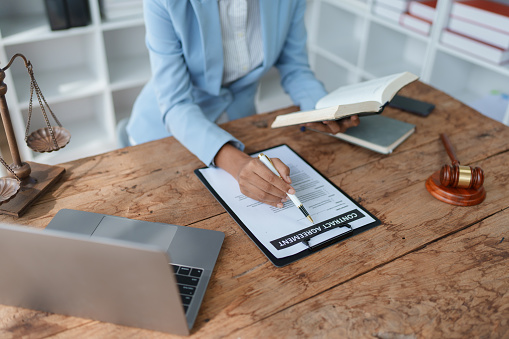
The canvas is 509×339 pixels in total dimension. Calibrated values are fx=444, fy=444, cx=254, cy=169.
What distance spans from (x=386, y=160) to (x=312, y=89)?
0.43 m

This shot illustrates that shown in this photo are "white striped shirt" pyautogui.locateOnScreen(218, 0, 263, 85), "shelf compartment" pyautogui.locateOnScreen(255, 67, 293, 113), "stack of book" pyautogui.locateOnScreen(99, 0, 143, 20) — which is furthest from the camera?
"shelf compartment" pyautogui.locateOnScreen(255, 67, 293, 113)

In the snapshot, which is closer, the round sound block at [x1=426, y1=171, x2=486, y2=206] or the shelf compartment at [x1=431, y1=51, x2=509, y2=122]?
the round sound block at [x1=426, y1=171, x2=486, y2=206]

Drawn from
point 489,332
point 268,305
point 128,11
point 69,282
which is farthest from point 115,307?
point 128,11

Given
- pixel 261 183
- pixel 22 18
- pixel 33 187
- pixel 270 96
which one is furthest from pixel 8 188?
pixel 270 96

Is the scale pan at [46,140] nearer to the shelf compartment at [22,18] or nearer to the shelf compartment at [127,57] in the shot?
the shelf compartment at [22,18]

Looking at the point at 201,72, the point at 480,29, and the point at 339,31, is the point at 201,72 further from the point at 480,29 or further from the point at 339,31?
the point at 339,31

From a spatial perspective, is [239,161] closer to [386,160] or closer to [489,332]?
[386,160]

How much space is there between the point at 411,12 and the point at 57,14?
183 centimetres

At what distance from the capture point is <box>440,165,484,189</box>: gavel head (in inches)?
40.6

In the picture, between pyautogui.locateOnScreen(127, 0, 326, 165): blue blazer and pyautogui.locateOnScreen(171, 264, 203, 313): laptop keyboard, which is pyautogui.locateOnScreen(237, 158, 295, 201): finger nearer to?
pyautogui.locateOnScreen(127, 0, 326, 165): blue blazer

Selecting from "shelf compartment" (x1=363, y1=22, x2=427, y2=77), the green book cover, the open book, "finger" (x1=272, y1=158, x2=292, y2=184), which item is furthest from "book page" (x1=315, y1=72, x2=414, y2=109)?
"shelf compartment" (x1=363, y1=22, x2=427, y2=77)

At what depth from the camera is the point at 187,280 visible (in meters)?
0.81

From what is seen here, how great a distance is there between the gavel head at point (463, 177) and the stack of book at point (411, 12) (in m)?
1.46

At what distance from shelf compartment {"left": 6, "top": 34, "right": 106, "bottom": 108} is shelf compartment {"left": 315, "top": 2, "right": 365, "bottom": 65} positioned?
4.98 feet
